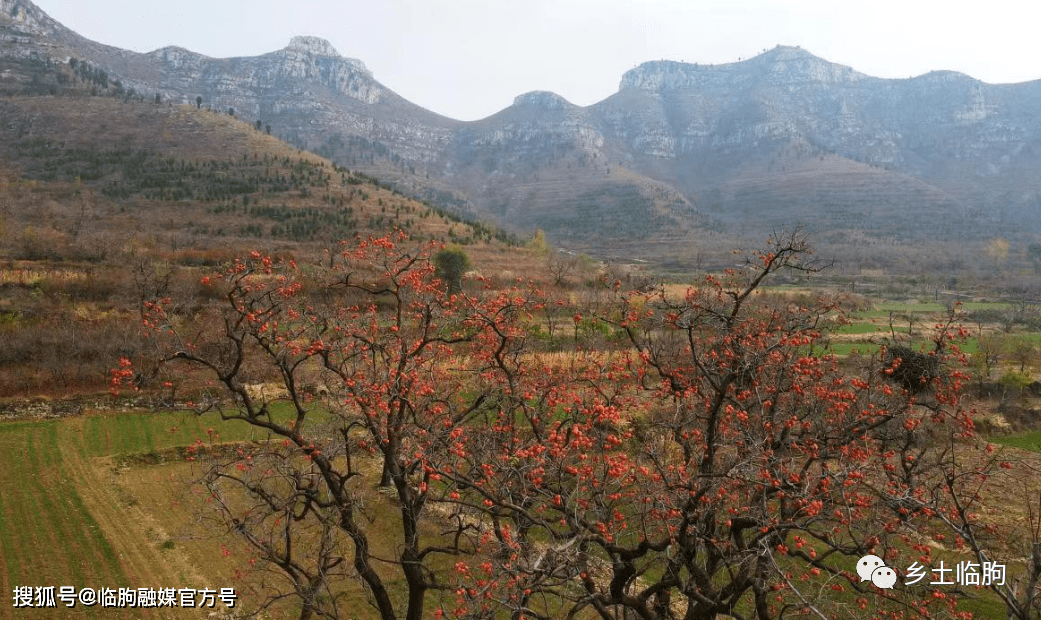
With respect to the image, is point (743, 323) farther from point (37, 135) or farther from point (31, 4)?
point (31, 4)

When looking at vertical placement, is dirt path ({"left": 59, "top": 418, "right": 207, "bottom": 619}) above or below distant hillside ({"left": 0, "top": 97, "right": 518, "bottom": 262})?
below

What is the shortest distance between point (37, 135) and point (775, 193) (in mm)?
180528

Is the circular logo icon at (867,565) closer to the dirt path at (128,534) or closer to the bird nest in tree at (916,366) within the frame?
the bird nest in tree at (916,366)

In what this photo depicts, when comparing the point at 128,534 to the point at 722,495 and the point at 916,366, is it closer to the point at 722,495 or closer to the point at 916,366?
the point at 722,495

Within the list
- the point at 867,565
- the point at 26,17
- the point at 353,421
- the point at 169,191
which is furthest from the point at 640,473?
the point at 26,17

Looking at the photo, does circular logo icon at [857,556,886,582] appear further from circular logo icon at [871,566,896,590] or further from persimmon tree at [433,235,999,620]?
persimmon tree at [433,235,999,620]

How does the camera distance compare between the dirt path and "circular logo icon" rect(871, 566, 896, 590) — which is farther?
the dirt path

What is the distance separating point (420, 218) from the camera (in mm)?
85125

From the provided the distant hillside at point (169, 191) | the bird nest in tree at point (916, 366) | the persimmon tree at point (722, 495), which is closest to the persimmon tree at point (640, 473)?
the persimmon tree at point (722, 495)

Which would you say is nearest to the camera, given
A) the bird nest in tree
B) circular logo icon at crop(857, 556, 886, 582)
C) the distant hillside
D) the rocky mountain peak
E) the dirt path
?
circular logo icon at crop(857, 556, 886, 582)

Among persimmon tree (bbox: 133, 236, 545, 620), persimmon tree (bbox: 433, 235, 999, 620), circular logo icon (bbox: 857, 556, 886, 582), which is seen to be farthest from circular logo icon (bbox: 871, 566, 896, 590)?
persimmon tree (bbox: 133, 236, 545, 620)

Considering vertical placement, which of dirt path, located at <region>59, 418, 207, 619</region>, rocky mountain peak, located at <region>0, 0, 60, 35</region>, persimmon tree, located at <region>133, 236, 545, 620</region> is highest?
rocky mountain peak, located at <region>0, 0, 60, 35</region>

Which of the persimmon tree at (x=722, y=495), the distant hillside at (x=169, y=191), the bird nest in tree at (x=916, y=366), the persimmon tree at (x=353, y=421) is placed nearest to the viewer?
the persimmon tree at (x=722, y=495)

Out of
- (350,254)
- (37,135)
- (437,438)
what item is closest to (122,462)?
(350,254)
